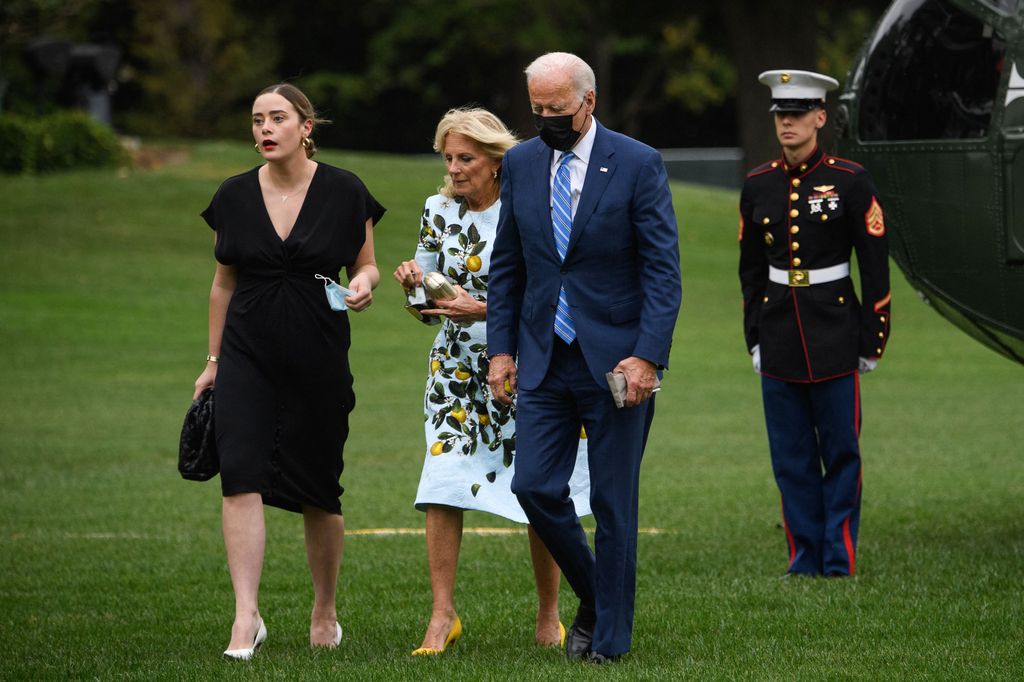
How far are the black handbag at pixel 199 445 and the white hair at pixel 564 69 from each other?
5.57 ft

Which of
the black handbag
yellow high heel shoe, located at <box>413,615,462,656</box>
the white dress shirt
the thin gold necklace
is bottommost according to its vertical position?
yellow high heel shoe, located at <box>413,615,462,656</box>

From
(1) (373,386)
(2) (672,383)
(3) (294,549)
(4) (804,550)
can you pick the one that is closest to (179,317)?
(1) (373,386)

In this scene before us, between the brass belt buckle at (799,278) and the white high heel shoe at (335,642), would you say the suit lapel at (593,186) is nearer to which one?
the white high heel shoe at (335,642)

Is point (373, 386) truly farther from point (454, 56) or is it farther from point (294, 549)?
point (454, 56)

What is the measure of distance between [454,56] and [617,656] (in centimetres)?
4329

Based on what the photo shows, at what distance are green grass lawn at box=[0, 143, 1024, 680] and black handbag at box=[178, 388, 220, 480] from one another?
67 cm

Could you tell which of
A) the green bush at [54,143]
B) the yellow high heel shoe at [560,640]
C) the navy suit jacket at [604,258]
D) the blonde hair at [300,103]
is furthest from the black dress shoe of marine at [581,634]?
the green bush at [54,143]

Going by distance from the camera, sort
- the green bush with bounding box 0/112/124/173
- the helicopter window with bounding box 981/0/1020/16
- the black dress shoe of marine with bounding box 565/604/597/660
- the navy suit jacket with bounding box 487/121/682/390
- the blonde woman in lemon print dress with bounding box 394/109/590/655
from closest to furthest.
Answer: the navy suit jacket with bounding box 487/121/682/390 < the black dress shoe of marine with bounding box 565/604/597/660 < the blonde woman in lemon print dress with bounding box 394/109/590/655 < the helicopter window with bounding box 981/0/1020/16 < the green bush with bounding box 0/112/124/173

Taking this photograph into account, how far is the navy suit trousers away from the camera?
5.47m

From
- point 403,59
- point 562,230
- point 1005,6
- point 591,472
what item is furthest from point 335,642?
point 403,59

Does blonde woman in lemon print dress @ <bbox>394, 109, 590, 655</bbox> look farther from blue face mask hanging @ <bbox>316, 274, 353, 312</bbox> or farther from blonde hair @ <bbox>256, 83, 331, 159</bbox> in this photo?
blonde hair @ <bbox>256, 83, 331, 159</bbox>

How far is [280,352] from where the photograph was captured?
5.89 metres

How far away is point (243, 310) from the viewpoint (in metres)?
5.92

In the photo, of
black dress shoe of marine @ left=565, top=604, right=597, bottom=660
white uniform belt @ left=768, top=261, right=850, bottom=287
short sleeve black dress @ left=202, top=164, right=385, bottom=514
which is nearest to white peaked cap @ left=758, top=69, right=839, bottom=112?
white uniform belt @ left=768, top=261, right=850, bottom=287
